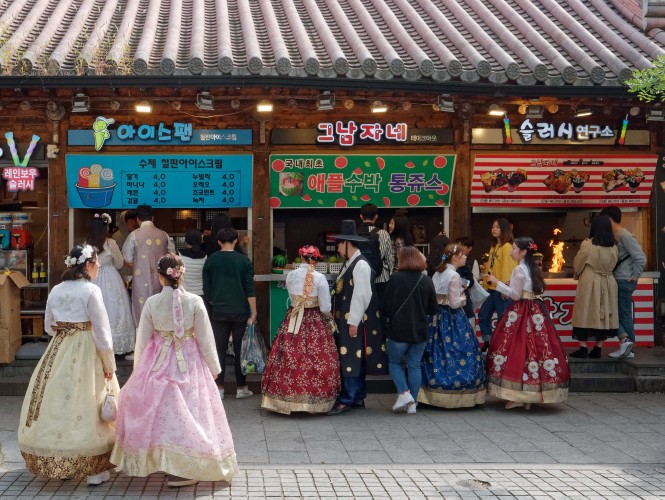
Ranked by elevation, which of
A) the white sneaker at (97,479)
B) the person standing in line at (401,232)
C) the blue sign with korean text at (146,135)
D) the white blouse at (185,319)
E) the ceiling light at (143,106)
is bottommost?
the white sneaker at (97,479)

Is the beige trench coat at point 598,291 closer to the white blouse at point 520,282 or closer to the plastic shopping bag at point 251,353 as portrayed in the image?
the white blouse at point 520,282

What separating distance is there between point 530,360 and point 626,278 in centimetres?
270

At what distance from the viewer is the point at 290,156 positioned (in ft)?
37.5

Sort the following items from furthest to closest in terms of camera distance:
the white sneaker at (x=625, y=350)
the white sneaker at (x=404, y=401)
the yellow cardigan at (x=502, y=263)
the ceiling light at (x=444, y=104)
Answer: the yellow cardigan at (x=502, y=263) < the white sneaker at (x=625, y=350) < the ceiling light at (x=444, y=104) < the white sneaker at (x=404, y=401)

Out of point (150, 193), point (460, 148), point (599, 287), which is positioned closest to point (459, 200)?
point (460, 148)

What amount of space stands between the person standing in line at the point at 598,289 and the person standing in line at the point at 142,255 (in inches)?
232

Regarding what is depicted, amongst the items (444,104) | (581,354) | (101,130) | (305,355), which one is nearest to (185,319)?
(305,355)

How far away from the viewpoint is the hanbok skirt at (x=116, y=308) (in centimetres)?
1063

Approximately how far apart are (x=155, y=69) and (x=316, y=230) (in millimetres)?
4617

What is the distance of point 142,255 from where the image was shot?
10.9 m

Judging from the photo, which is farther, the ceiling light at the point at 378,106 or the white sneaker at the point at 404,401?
the ceiling light at the point at 378,106

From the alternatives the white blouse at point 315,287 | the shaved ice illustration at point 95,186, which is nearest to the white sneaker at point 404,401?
the white blouse at point 315,287

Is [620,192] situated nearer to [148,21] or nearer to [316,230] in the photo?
[316,230]

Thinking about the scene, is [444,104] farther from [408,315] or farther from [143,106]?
[143,106]
